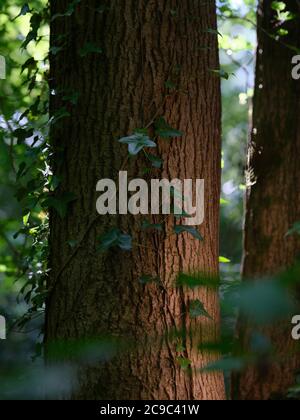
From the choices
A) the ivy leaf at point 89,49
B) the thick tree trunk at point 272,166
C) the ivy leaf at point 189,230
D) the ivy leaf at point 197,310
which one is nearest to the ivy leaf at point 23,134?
the ivy leaf at point 89,49

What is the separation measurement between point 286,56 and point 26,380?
14.8ft

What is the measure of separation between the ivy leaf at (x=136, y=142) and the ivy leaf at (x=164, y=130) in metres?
0.15

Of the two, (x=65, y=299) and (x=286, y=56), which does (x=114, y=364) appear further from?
(x=286, y=56)

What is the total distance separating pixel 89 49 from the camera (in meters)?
2.54

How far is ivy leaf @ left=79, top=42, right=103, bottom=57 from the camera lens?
2.54 metres

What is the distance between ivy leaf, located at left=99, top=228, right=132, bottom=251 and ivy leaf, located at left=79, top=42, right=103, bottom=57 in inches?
30.0

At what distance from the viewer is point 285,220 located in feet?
15.5

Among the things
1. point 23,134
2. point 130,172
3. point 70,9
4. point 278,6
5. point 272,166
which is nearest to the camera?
point 130,172

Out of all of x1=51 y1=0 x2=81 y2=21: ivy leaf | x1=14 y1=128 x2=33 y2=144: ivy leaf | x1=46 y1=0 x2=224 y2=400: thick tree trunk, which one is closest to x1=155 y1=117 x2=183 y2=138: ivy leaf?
x1=46 y1=0 x2=224 y2=400: thick tree trunk

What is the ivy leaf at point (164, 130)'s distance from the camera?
2502 millimetres

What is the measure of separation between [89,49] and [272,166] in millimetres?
2545

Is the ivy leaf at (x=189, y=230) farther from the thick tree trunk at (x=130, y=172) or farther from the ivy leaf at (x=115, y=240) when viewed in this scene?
the ivy leaf at (x=115, y=240)

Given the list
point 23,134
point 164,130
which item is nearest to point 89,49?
point 164,130

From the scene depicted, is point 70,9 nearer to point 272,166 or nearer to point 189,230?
point 189,230
